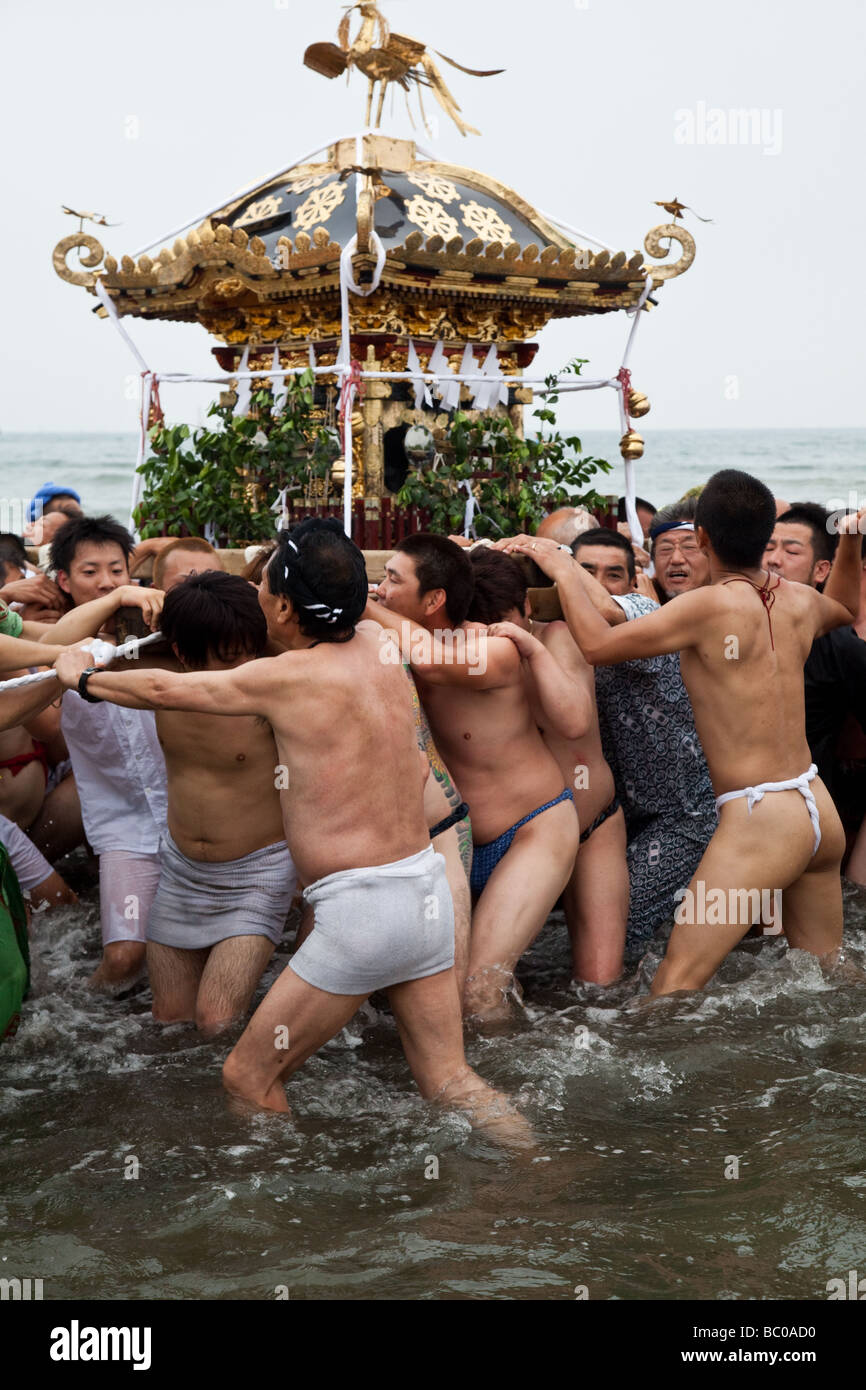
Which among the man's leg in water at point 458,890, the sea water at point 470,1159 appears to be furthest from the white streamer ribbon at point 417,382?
the man's leg in water at point 458,890

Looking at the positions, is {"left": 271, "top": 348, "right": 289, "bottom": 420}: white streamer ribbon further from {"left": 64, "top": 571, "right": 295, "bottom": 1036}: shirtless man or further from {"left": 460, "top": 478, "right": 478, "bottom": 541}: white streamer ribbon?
{"left": 64, "top": 571, "right": 295, "bottom": 1036}: shirtless man

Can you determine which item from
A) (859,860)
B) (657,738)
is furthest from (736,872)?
(859,860)

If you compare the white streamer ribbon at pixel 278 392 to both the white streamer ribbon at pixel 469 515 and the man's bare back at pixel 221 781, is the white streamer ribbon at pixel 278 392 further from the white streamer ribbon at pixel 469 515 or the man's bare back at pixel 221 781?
the man's bare back at pixel 221 781

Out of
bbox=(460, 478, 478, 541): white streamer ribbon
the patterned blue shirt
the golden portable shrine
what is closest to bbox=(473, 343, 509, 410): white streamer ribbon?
the golden portable shrine

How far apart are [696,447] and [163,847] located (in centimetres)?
4808

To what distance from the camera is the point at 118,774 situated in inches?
196

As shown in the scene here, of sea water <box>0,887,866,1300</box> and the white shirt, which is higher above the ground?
the white shirt

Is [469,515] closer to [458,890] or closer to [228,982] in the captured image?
[458,890]

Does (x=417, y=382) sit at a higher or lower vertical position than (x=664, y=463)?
lower

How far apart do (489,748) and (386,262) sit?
4633 mm

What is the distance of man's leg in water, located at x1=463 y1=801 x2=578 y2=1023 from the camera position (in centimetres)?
438

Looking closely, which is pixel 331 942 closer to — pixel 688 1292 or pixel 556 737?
pixel 688 1292

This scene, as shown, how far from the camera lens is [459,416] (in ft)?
27.7

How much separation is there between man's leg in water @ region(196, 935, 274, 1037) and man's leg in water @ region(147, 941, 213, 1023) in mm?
106
